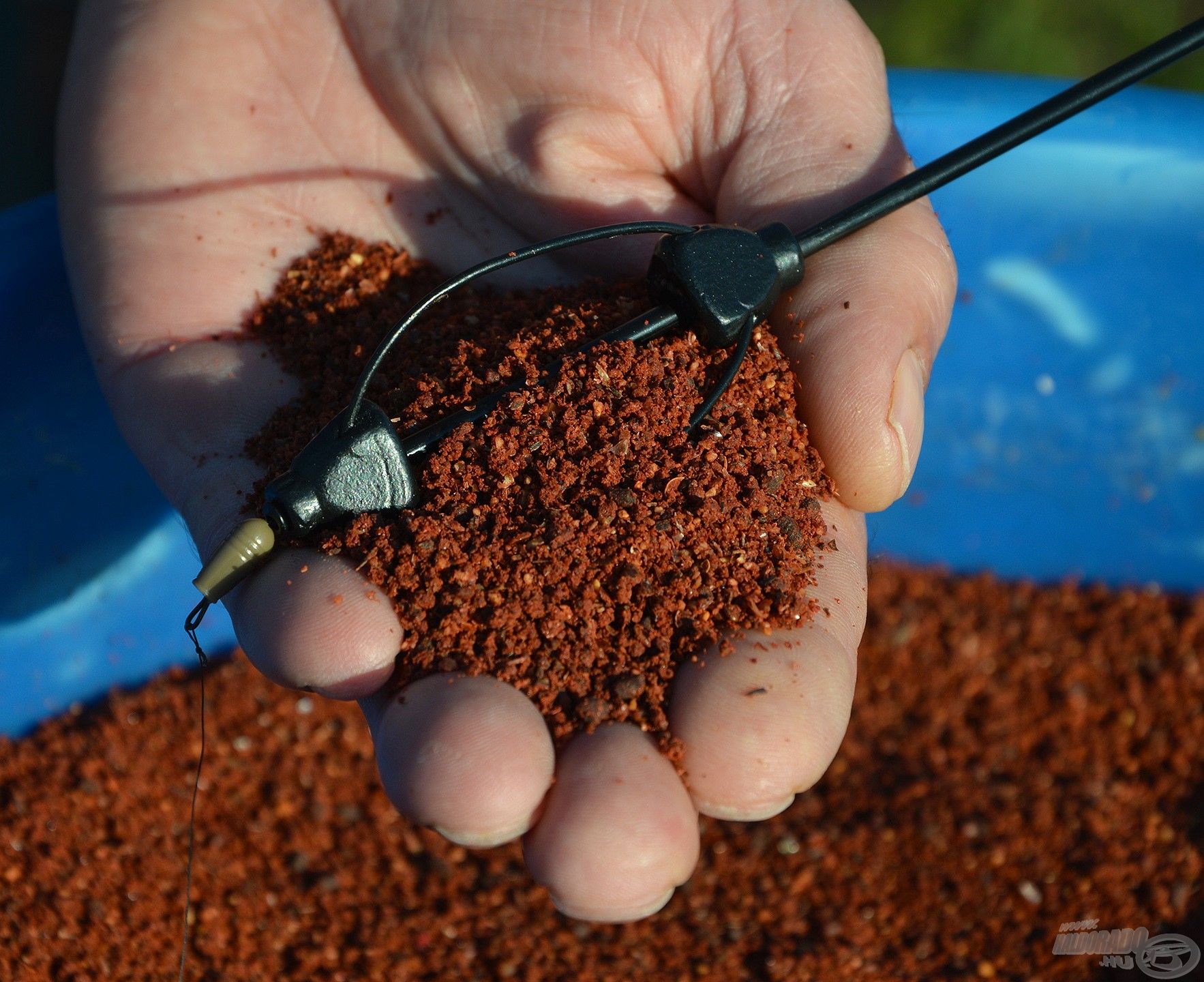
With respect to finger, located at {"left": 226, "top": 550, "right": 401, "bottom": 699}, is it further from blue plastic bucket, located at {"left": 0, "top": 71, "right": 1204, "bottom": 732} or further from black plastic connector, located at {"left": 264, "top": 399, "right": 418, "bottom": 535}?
blue plastic bucket, located at {"left": 0, "top": 71, "right": 1204, "bottom": 732}

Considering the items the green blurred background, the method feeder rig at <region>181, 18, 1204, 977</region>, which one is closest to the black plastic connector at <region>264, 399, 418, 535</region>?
the method feeder rig at <region>181, 18, 1204, 977</region>

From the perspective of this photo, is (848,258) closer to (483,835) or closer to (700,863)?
(483,835)

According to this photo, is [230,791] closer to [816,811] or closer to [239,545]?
[239,545]

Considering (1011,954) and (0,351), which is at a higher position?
(0,351)

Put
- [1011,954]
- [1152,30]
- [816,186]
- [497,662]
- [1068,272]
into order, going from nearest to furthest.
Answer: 1. [497,662]
2. [816,186]
3. [1011,954]
4. [1068,272]
5. [1152,30]

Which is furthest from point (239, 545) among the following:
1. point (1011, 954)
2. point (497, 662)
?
point (1011, 954)

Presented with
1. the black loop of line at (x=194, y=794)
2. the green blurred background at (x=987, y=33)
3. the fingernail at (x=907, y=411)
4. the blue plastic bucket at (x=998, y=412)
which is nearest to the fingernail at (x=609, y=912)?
the black loop of line at (x=194, y=794)
